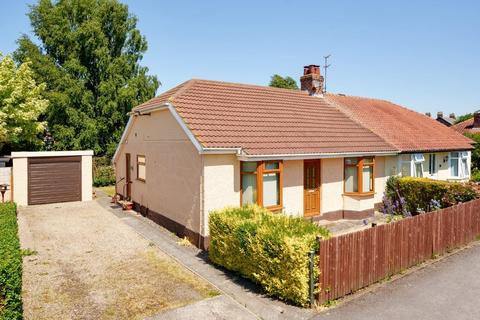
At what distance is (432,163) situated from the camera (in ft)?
66.6

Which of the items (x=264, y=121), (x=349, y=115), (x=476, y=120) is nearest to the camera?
(x=264, y=121)

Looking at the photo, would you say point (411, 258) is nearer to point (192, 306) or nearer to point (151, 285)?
point (192, 306)

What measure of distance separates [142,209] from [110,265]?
6.55m

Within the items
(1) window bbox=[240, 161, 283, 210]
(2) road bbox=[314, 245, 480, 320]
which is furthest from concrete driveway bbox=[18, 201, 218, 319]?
(1) window bbox=[240, 161, 283, 210]

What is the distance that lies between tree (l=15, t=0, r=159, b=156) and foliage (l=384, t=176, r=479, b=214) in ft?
78.2

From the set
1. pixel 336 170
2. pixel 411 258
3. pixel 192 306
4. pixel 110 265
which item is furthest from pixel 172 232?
pixel 411 258

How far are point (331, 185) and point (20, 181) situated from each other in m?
16.4

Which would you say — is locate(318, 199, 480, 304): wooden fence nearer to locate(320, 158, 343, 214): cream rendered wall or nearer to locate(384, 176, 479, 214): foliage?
locate(384, 176, 479, 214): foliage

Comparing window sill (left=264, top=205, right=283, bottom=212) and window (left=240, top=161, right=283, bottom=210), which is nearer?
window (left=240, top=161, right=283, bottom=210)

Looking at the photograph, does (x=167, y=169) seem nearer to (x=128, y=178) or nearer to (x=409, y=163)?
(x=128, y=178)

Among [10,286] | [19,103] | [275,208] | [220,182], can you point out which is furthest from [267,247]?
[19,103]

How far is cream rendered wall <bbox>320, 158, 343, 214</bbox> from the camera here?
1458 cm

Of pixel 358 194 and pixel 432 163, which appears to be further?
pixel 432 163

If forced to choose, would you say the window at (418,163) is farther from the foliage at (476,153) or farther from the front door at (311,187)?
the foliage at (476,153)
